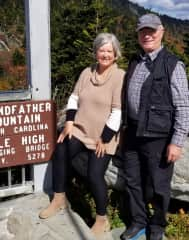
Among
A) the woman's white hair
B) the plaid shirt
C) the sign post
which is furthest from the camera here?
the sign post

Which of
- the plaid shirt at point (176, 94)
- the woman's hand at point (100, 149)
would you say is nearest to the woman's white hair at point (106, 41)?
the plaid shirt at point (176, 94)

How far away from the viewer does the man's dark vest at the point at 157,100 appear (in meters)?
2.84

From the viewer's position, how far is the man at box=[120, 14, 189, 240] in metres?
2.83

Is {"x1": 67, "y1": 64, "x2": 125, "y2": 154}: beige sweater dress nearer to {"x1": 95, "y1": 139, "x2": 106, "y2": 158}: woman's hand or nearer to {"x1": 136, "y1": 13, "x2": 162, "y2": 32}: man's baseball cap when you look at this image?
{"x1": 95, "y1": 139, "x2": 106, "y2": 158}: woman's hand

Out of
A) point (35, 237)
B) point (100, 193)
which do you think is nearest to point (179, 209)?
point (100, 193)

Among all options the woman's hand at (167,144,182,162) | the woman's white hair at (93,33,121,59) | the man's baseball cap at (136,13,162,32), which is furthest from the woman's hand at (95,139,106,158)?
the man's baseball cap at (136,13,162,32)

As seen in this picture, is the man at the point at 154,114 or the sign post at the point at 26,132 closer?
the man at the point at 154,114

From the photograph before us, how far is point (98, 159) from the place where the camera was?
3221 millimetres

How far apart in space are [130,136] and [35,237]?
1082 millimetres

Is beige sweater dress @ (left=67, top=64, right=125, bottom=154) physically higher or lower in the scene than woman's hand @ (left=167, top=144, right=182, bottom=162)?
higher

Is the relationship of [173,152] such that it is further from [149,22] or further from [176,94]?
[149,22]

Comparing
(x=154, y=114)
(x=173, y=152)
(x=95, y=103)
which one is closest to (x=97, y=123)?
(x=95, y=103)

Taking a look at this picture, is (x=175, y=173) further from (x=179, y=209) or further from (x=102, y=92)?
(x=102, y=92)

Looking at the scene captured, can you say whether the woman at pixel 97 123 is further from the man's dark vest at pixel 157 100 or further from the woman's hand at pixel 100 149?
the man's dark vest at pixel 157 100
